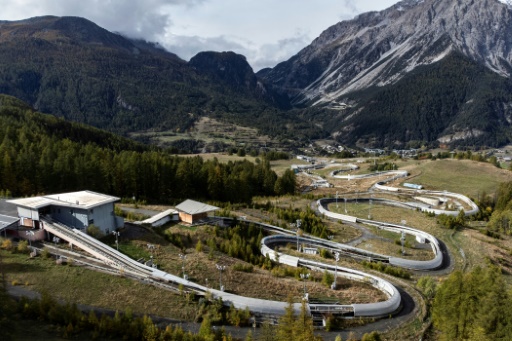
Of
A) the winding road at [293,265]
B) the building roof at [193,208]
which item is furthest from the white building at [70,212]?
the building roof at [193,208]

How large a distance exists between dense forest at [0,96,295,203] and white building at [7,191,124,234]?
18.4 metres

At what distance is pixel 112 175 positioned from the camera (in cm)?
6069

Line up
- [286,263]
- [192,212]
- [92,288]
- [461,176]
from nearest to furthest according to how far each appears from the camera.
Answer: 1. [92,288]
2. [286,263]
3. [192,212]
4. [461,176]

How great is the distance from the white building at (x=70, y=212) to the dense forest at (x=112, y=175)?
60.3 feet

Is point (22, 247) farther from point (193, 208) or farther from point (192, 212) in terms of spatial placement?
point (193, 208)

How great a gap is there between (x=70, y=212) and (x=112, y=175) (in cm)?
2551

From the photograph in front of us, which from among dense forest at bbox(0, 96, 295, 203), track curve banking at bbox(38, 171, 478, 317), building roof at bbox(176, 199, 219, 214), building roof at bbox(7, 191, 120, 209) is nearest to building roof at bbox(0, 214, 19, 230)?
building roof at bbox(7, 191, 120, 209)

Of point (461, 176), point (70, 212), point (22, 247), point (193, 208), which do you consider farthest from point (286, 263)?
point (461, 176)

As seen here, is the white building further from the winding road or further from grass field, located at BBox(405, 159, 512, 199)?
grass field, located at BBox(405, 159, 512, 199)

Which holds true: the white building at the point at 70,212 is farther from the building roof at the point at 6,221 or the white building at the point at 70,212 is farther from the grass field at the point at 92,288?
the grass field at the point at 92,288

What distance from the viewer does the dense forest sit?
5344 cm

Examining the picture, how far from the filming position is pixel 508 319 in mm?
20984

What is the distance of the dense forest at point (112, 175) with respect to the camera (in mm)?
53438

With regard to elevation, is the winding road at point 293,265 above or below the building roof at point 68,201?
below
